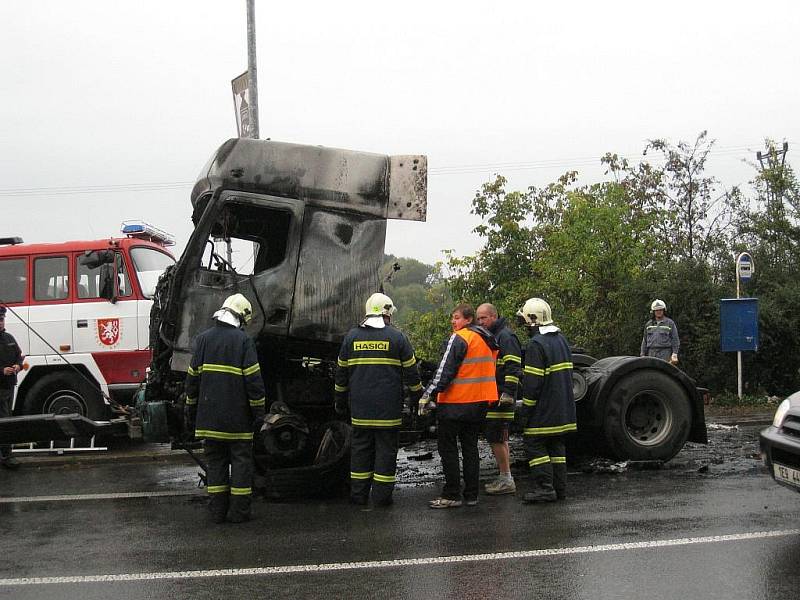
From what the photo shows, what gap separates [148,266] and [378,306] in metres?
4.96

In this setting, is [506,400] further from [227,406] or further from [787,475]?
[787,475]

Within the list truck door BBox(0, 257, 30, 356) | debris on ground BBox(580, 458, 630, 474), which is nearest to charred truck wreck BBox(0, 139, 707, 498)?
debris on ground BBox(580, 458, 630, 474)

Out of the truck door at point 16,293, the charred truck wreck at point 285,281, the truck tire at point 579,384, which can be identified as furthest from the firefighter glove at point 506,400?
the truck door at point 16,293

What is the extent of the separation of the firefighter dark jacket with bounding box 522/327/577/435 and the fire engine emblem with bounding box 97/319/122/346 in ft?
18.4

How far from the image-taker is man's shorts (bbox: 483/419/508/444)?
7.41 meters

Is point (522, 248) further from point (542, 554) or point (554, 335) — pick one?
point (542, 554)

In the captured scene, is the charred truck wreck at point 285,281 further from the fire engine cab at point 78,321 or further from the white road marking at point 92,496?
the fire engine cab at point 78,321

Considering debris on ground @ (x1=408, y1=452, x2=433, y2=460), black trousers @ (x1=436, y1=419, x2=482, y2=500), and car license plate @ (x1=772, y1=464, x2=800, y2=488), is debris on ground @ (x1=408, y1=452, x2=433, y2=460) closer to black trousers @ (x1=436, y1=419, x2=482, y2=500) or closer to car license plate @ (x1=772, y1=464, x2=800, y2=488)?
black trousers @ (x1=436, y1=419, x2=482, y2=500)

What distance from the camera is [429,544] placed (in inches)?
225

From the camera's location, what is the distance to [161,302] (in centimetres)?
790

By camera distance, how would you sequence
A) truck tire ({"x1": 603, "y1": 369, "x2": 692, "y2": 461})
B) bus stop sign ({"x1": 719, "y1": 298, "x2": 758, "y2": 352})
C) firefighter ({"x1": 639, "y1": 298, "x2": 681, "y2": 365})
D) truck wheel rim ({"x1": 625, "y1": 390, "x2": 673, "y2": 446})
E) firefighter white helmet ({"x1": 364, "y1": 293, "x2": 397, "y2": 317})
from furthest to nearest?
bus stop sign ({"x1": 719, "y1": 298, "x2": 758, "y2": 352}) < firefighter ({"x1": 639, "y1": 298, "x2": 681, "y2": 365}) < truck wheel rim ({"x1": 625, "y1": 390, "x2": 673, "y2": 446}) < truck tire ({"x1": 603, "y1": 369, "x2": 692, "y2": 461}) < firefighter white helmet ({"x1": 364, "y1": 293, "x2": 397, "y2": 317})

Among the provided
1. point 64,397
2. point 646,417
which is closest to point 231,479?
point 646,417

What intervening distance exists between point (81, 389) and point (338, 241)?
4814mm

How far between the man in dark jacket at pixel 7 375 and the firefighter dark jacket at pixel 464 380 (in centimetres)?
516
